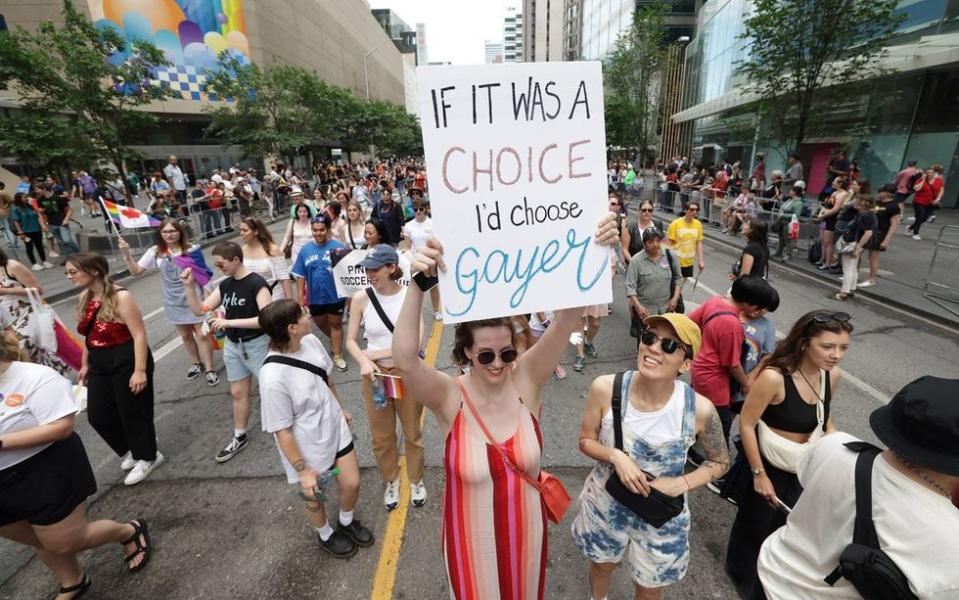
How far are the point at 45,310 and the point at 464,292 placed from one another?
4.77 meters

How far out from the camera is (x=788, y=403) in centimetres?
250

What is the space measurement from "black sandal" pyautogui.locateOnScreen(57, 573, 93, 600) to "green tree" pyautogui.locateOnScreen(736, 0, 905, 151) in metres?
17.3

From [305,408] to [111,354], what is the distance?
2051 mm

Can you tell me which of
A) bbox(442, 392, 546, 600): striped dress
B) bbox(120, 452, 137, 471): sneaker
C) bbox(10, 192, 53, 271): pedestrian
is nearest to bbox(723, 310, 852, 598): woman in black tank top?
bbox(442, 392, 546, 600): striped dress

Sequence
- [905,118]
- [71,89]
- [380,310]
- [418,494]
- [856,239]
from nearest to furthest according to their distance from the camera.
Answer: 1. [380,310]
2. [418,494]
3. [856,239]
4. [71,89]
5. [905,118]

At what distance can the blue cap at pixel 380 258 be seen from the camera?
340 centimetres

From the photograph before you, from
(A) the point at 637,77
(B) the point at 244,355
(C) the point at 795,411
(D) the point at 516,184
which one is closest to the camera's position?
(D) the point at 516,184

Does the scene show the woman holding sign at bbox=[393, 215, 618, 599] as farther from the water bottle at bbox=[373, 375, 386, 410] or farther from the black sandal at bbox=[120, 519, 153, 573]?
the black sandal at bbox=[120, 519, 153, 573]

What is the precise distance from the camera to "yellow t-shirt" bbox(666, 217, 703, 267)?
699 cm

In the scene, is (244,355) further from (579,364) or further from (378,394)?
(579,364)

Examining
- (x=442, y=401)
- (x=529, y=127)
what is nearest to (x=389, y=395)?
(x=442, y=401)

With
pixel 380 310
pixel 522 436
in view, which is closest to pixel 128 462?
pixel 380 310

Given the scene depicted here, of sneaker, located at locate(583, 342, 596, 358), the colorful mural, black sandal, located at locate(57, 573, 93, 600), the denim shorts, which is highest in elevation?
the colorful mural

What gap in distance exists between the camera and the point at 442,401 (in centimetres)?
203
